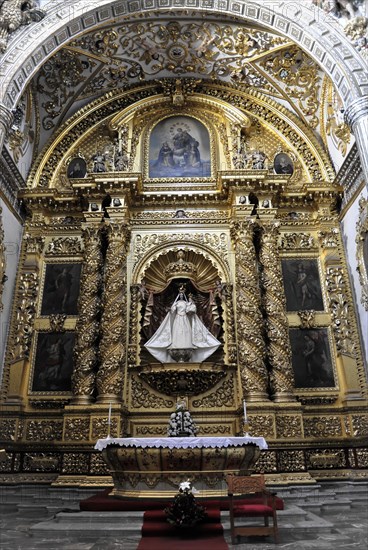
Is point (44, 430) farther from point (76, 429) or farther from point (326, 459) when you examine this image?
point (326, 459)

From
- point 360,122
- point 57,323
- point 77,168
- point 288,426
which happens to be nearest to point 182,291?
point 57,323

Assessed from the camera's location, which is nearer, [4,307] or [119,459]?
[119,459]

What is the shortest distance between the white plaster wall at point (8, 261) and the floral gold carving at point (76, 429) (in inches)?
83.7

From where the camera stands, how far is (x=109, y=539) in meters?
5.44

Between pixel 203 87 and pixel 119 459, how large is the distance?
10407 mm

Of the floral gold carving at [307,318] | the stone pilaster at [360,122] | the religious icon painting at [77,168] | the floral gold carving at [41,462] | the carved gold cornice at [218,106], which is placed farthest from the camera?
the religious icon painting at [77,168]

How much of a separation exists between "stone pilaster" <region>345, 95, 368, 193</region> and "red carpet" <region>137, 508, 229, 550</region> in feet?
20.2

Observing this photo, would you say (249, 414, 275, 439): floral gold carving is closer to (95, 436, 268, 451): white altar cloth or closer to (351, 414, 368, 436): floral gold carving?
(351, 414, 368, 436): floral gold carving

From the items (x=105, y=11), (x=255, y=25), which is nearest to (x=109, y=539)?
(x=105, y=11)

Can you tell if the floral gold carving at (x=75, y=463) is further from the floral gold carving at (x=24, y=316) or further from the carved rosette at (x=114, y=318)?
the floral gold carving at (x=24, y=316)

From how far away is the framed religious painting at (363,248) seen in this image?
417 inches

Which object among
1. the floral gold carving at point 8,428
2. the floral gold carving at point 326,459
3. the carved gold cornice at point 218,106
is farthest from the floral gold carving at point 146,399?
A: the carved gold cornice at point 218,106

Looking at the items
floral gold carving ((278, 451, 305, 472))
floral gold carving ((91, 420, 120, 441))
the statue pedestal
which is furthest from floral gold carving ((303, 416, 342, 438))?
floral gold carving ((91, 420, 120, 441))

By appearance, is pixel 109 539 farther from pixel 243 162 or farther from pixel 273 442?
pixel 243 162
